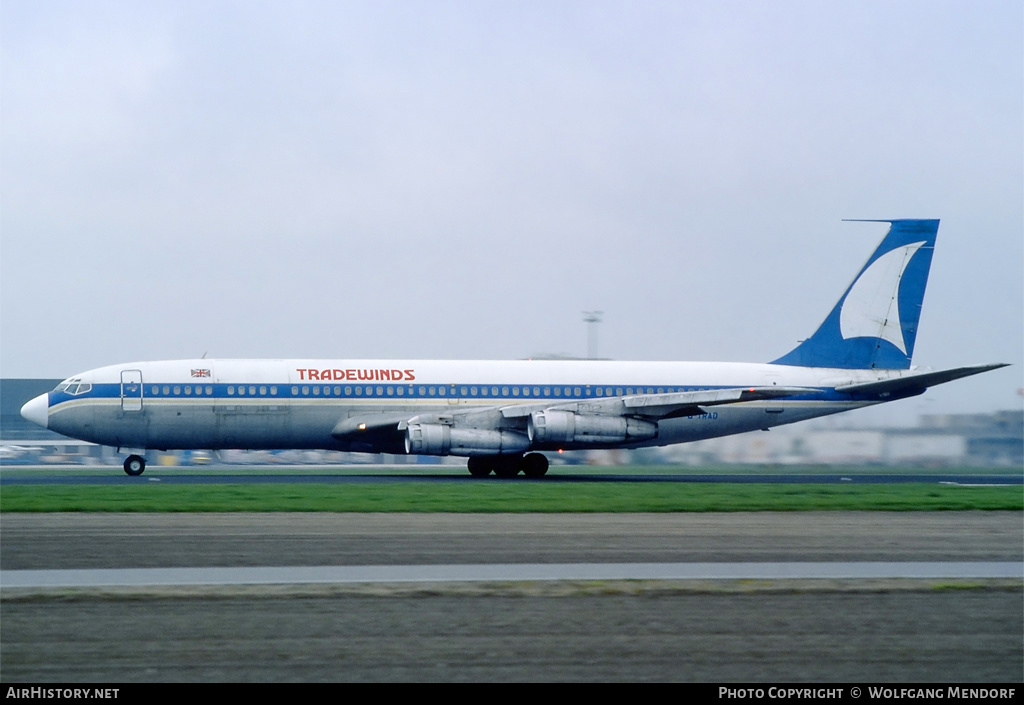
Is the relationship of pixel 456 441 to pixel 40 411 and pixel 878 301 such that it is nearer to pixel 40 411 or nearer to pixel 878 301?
pixel 40 411

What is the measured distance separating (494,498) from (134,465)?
1622cm

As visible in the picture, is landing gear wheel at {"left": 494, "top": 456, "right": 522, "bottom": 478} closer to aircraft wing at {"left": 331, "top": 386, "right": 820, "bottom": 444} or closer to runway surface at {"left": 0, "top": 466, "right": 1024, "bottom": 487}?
runway surface at {"left": 0, "top": 466, "right": 1024, "bottom": 487}

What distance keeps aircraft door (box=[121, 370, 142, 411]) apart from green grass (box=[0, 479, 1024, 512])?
6.01 m

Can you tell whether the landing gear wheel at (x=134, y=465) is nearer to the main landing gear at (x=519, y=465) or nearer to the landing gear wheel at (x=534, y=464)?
the main landing gear at (x=519, y=465)

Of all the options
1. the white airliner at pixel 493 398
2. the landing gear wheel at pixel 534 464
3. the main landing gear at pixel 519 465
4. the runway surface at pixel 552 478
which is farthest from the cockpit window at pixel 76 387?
the landing gear wheel at pixel 534 464

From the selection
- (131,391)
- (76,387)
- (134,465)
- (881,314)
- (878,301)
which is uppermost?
(878,301)

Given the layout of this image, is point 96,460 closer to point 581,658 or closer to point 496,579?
point 496,579

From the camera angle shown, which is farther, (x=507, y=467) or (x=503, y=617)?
(x=507, y=467)

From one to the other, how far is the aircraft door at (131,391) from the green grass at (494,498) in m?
6.01

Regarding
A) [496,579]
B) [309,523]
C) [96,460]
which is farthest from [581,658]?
[96,460]

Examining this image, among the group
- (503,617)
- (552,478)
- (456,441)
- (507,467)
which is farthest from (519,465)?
(503,617)

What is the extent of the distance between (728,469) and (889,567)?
101ft

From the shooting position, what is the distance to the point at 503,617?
434 inches

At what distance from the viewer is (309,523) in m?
20.6
